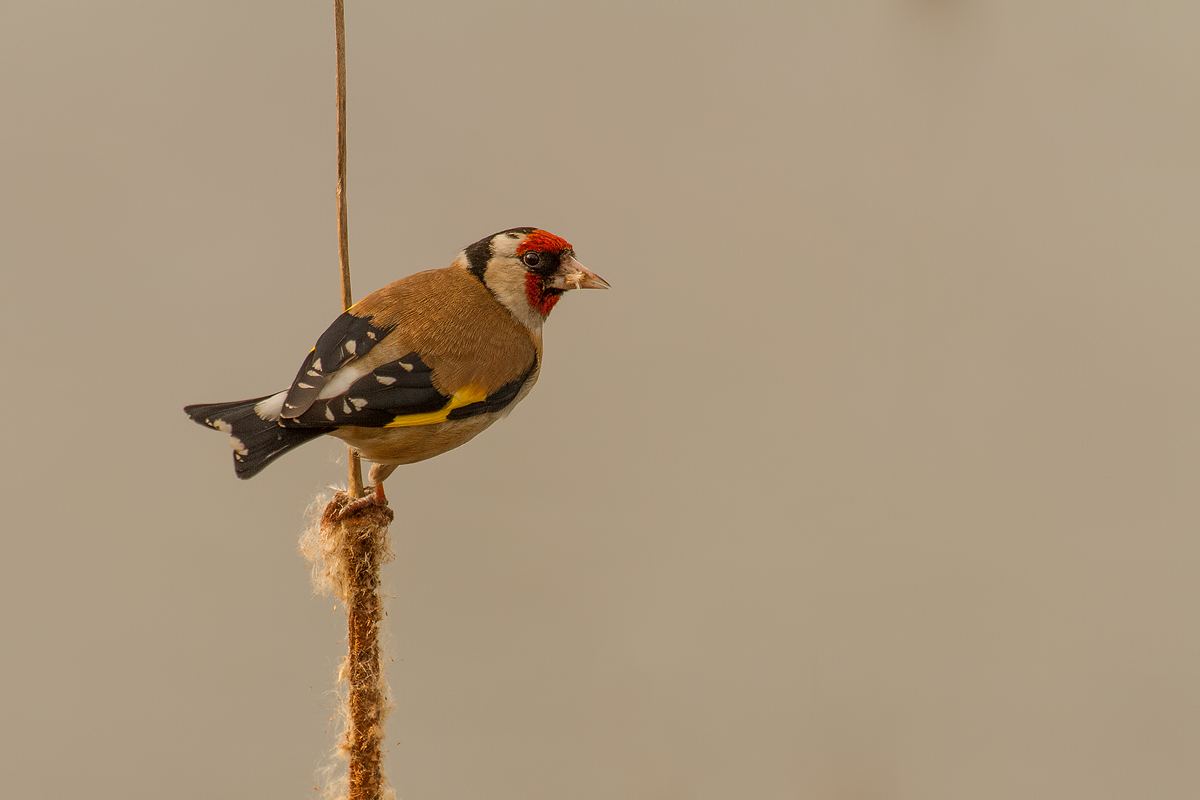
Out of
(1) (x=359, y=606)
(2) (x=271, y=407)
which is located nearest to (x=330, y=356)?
(2) (x=271, y=407)

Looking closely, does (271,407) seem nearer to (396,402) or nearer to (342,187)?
(396,402)

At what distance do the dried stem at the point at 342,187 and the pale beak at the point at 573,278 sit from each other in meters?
A: 0.25

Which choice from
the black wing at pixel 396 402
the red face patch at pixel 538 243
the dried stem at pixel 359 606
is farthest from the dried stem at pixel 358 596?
the red face patch at pixel 538 243

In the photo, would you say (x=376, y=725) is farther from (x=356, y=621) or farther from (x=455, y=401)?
(x=455, y=401)

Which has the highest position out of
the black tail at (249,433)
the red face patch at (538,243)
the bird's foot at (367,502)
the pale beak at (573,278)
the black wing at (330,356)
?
the red face patch at (538,243)

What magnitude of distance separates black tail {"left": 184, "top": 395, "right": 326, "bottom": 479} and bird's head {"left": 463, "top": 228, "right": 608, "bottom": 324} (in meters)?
0.30

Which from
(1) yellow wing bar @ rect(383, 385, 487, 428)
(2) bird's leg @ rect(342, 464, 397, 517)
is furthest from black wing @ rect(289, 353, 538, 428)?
(2) bird's leg @ rect(342, 464, 397, 517)

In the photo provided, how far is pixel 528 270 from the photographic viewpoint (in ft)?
3.74

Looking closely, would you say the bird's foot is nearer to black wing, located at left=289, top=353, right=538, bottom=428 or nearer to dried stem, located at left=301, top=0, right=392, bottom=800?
dried stem, located at left=301, top=0, right=392, bottom=800

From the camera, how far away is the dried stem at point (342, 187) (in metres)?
0.91

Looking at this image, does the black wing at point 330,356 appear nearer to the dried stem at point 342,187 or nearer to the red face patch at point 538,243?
the dried stem at point 342,187

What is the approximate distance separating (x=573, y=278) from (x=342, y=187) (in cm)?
30

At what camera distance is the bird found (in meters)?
0.97

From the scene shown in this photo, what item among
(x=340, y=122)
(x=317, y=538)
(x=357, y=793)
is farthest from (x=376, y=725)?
(x=340, y=122)
